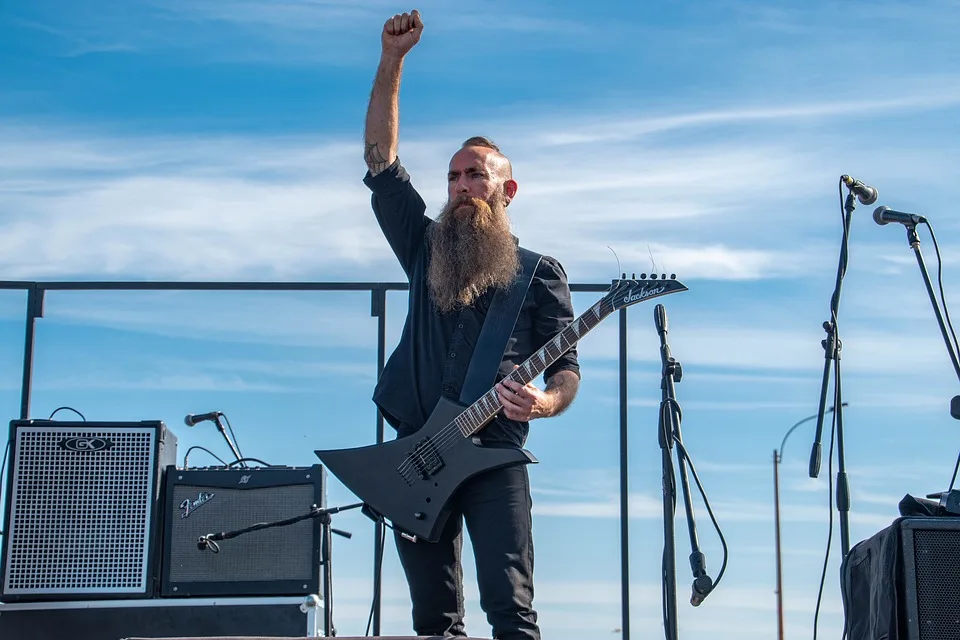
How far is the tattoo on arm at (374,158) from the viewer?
12.1 ft

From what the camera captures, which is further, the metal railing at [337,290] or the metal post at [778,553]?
the metal post at [778,553]

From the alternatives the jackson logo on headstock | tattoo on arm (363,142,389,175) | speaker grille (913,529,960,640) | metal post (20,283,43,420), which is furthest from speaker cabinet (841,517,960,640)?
metal post (20,283,43,420)

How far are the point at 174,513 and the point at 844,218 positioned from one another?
2454mm

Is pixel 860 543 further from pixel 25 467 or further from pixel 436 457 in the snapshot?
pixel 25 467

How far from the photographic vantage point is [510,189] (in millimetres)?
4035

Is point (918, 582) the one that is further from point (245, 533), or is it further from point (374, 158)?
point (245, 533)

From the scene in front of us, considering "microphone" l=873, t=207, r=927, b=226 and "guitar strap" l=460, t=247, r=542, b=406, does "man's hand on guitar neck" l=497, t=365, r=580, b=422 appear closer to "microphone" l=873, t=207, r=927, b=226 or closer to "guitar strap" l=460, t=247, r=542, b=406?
"guitar strap" l=460, t=247, r=542, b=406

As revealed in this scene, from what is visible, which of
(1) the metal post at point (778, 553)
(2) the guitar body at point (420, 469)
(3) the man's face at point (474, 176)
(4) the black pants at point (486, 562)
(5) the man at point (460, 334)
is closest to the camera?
(4) the black pants at point (486, 562)

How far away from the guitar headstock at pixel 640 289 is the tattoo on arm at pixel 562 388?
0.94 ft

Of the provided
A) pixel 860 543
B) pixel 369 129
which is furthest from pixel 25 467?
pixel 860 543

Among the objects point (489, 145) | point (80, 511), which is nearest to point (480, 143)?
point (489, 145)

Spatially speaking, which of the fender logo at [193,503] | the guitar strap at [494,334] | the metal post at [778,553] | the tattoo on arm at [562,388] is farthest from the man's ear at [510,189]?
the metal post at [778,553]

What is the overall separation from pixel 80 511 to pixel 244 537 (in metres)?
0.55

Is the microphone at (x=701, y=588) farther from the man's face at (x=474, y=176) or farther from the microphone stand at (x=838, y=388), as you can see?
the man's face at (x=474, y=176)
